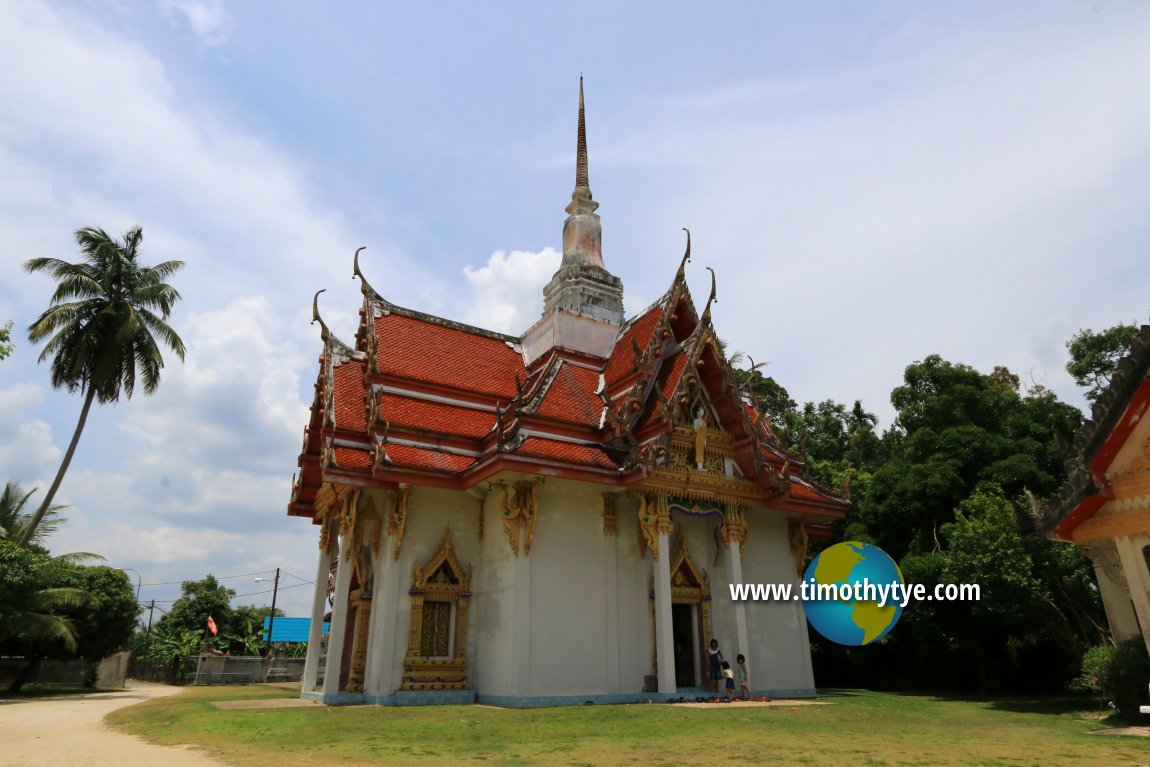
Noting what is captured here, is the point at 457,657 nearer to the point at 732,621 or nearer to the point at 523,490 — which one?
the point at 523,490

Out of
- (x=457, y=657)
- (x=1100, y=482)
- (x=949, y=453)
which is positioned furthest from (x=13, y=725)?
(x=949, y=453)

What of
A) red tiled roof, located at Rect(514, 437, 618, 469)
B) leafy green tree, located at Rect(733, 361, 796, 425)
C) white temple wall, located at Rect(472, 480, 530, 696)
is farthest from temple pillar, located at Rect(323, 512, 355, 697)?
leafy green tree, located at Rect(733, 361, 796, 425)

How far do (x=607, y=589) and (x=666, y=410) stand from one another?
335 cm

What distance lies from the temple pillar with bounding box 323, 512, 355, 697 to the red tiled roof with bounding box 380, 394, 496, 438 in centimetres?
218

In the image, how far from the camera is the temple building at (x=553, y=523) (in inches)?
489

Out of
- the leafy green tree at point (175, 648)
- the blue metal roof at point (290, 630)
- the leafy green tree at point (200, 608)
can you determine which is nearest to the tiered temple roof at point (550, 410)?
the leafy green tree at point (175, 648)

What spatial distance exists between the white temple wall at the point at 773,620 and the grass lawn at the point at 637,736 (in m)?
→ 2.60

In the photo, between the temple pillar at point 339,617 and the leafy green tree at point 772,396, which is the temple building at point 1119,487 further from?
the leafy green tree at point 772,396

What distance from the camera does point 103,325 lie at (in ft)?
76.1

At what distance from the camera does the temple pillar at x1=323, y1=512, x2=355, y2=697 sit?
1251cm

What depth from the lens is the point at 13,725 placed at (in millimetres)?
9844

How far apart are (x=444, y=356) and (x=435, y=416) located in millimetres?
2176

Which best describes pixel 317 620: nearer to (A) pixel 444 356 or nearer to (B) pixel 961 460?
(A) pixel 444 356

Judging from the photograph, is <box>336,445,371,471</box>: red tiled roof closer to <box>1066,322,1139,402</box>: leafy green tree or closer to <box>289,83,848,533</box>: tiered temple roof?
<box>289,83,848,533</box>: tiered temple roof
